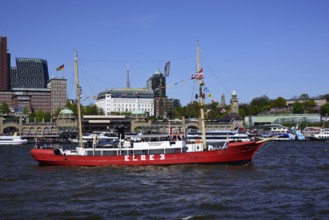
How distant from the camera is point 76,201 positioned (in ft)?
131

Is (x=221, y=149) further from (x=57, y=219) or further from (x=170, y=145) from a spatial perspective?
(x=57, y=219)

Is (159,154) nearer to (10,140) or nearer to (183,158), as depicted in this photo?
(183,158)

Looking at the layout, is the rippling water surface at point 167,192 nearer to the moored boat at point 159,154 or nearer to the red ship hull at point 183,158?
the red ship hull at point 183,158

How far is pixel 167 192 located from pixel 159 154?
63.9ft

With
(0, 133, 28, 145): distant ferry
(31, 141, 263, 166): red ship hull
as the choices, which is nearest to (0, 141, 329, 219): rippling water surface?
(31, 141, 263, 166): red ship hull

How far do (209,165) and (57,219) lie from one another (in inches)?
1244

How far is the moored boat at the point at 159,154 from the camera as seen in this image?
6169 centimetres

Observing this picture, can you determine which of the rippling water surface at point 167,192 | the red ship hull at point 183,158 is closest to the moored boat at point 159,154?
the red ship hull at point 183,158

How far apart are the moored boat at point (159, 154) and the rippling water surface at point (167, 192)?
1.31 m

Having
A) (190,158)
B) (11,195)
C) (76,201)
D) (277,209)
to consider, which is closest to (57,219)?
(76,201)

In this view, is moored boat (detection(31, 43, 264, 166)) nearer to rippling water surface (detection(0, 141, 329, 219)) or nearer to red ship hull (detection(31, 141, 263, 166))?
red ship hull (detection(31, 141, 263, 166))

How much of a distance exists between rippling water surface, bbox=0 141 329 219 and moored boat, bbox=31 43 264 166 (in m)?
1.31

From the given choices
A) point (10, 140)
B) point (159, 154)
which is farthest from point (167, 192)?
point (10, 140)

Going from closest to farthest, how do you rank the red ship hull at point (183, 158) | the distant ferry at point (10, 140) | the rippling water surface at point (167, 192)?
the rippling water surface at point (167, 192)
the red ship hull at point (183, 158)
the distant ferry at point (10, 140)
